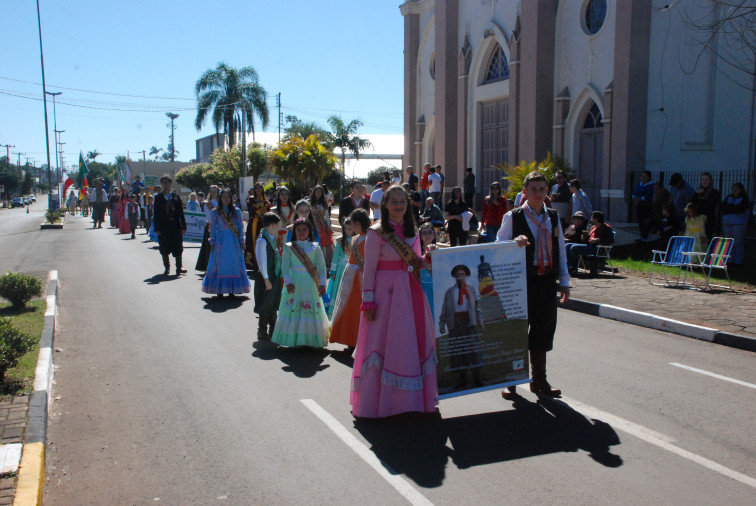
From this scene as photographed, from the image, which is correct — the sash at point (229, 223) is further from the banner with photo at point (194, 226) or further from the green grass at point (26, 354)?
the banner with photo at point (194, 226)

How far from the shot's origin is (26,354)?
7.38 metres

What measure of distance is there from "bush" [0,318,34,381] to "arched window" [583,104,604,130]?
18.1 metres

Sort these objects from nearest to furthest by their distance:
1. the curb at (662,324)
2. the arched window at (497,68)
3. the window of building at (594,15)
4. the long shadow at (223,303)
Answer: the curb at (662,324), the long shadow at (223,303), the window of building at (594,15), the arched window at (497,68)

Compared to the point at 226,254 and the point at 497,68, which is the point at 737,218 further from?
the point at 497,68

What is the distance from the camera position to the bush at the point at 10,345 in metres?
6.15

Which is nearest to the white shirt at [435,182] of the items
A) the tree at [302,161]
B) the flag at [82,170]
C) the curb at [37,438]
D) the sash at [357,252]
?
the tree at [302,161]

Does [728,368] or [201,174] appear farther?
A: [201,174]

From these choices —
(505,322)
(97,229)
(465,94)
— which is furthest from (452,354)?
(97,229)

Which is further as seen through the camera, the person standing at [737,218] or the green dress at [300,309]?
the person standing at [737,218]

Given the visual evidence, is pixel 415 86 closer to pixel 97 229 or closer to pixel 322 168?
pixel 322 168

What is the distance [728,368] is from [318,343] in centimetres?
440

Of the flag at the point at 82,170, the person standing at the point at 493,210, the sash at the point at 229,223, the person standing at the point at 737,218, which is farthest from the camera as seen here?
the flag at the point at 82,170

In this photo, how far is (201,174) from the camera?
195 ft

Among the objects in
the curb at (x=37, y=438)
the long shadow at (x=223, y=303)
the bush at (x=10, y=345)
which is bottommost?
the long shadow at (x=223, y=303)
